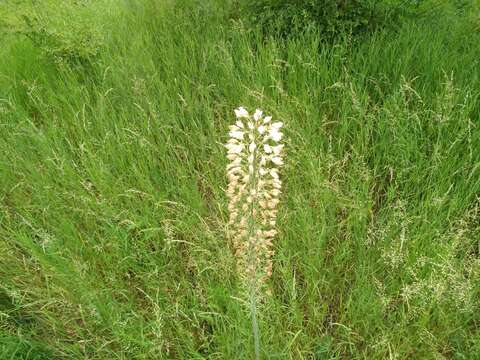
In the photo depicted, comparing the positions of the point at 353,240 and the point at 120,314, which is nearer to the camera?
the point at 120,314

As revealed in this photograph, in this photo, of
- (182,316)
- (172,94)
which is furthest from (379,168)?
(172,94)

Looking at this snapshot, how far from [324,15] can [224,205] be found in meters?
2.05

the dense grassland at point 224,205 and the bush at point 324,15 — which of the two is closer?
the dense grassland at point 224,205

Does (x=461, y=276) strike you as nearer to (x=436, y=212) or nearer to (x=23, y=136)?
(x=436, y=212)

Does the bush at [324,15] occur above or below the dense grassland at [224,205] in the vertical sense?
above

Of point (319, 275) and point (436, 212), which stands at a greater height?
point (436, 212)

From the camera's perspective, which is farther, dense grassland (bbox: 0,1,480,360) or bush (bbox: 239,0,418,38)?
bush (bbox: 239,0,418,38)

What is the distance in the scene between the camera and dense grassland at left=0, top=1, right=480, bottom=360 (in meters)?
1.84

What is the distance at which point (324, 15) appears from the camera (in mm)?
3488

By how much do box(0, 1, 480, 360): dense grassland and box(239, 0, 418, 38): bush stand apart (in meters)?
0.15

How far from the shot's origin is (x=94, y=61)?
3.75m

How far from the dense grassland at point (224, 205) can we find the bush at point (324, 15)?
15 cm

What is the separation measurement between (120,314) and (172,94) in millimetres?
1929

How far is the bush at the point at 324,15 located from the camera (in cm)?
343
